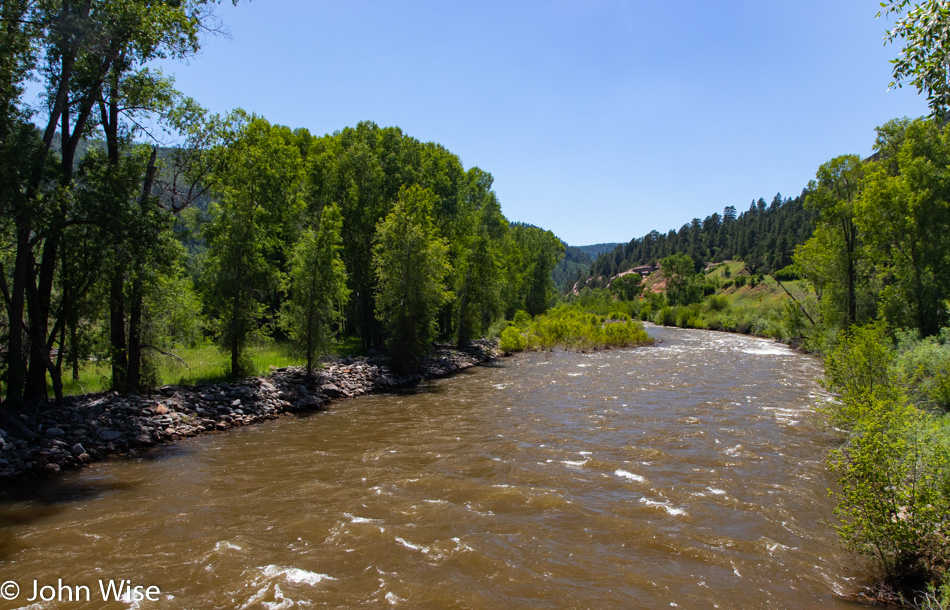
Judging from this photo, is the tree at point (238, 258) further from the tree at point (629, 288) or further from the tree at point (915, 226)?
the tree at point (629, 288)

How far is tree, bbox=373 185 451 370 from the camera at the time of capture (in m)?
25.7

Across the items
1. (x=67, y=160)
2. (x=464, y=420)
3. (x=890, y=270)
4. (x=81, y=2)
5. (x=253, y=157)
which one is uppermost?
(x=81, y=2)

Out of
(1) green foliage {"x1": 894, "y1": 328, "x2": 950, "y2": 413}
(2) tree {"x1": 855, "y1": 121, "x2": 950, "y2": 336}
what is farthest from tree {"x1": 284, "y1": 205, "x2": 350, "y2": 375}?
(2) tree {"x1": 855, "y1": 121, "x2": 950, "y2": 336}

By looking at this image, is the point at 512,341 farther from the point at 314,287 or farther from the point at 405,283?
the point at 314,287

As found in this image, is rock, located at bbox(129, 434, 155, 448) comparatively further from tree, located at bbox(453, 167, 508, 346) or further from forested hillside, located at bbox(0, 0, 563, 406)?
tree, located at bbox(453, 167, 508, 346)

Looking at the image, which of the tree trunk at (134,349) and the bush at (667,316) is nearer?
the tree trunk at (134,349)

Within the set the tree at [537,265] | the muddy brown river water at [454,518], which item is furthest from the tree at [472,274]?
the tree at [537,265]

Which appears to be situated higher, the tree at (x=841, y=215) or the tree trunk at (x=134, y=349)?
the tree at (x=841, y=215)

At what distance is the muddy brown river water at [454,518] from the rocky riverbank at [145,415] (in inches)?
32.4

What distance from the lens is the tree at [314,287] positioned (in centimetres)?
2064

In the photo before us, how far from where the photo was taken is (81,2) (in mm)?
12719

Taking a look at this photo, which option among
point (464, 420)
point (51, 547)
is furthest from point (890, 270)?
point (51, 547)

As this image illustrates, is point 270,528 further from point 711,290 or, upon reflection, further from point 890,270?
point 711,290

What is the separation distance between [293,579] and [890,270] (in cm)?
2918
